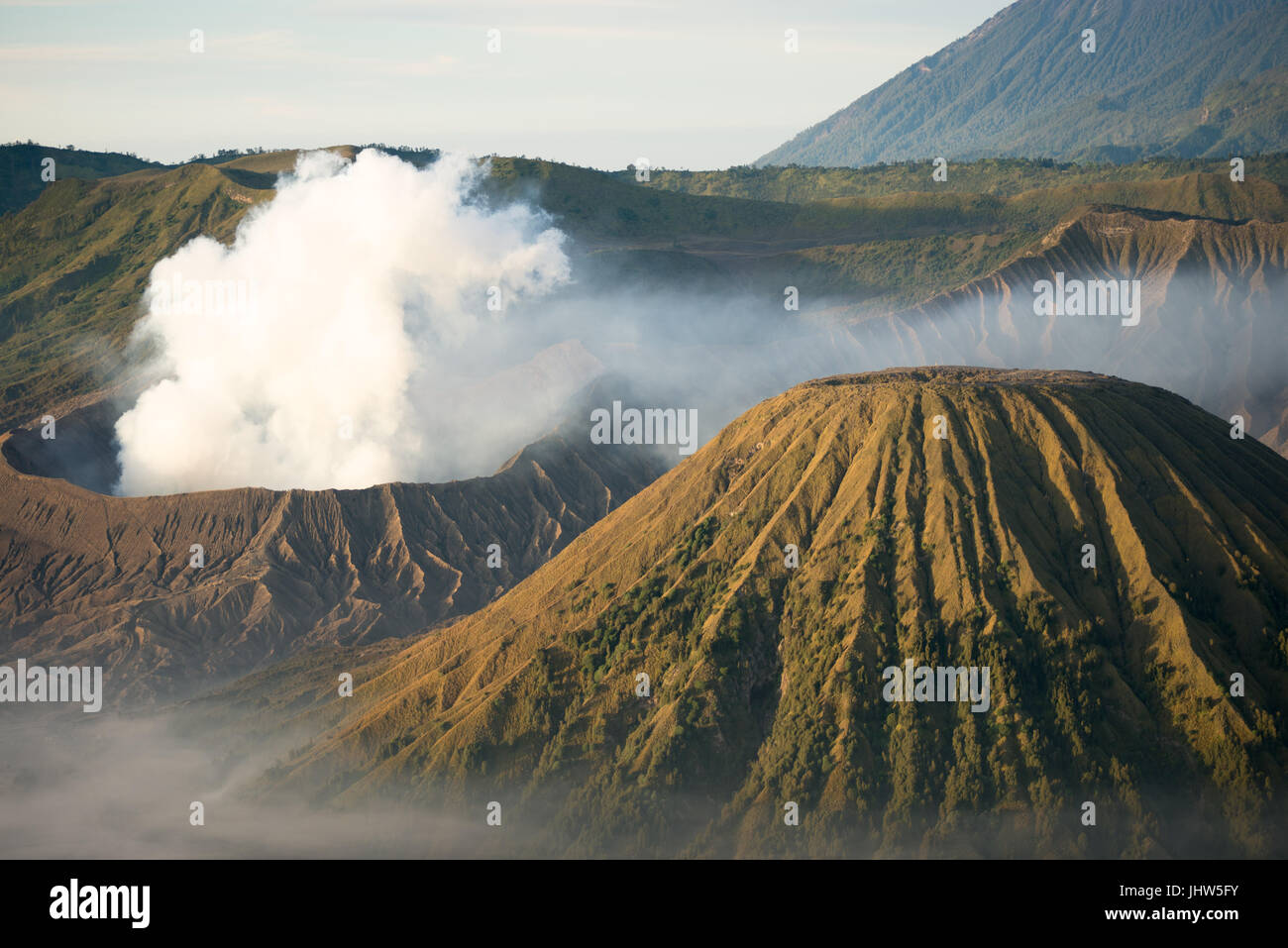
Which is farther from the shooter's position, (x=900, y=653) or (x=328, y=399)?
(x=328, y=399)

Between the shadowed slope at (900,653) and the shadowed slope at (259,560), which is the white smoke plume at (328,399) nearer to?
the shadowed slope at (259,560)

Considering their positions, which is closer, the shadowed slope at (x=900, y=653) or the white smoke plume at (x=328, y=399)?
the shadowed slope at (x=900, y=653)

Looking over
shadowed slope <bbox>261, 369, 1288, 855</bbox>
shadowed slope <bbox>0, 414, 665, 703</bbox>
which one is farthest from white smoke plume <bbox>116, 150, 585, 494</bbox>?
shadowed slope <bbox>261, 369, 1288, 855</bbox>

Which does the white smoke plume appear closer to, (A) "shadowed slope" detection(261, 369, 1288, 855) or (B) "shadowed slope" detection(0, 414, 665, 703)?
(B) "shadowed slope" detection(0, 414, 665, 703)

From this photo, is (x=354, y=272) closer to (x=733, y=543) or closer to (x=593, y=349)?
(x=593, y=349)

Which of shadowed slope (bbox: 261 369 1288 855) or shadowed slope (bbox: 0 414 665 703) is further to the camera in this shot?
shadowed slope (bbox: 0 414 665 703)

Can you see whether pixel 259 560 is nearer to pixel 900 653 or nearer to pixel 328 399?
pixel 328 399

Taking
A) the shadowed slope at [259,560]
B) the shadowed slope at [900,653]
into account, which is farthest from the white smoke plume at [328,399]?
the shadowed slope at [900,653]

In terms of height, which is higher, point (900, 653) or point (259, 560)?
point (259, 560)

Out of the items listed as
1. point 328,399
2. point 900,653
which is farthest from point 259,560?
point 900,653

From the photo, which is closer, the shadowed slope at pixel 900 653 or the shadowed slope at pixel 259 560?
the shadowed slope at pixel 900 653

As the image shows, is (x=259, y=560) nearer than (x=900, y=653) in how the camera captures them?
No
